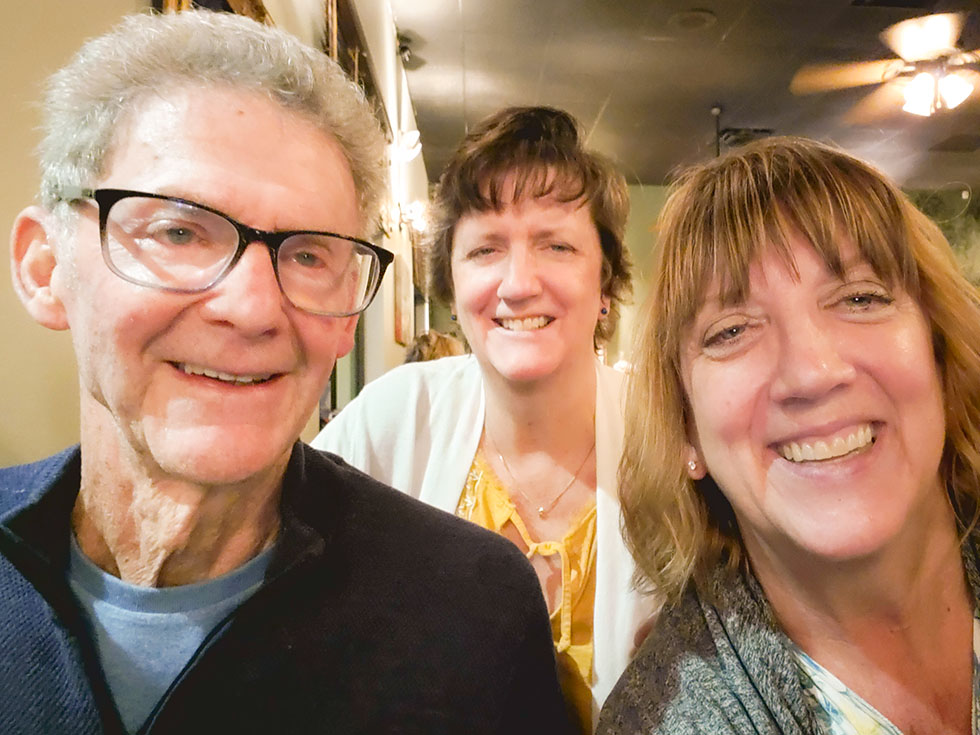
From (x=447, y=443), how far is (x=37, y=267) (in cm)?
102

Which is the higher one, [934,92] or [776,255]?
[934,92]

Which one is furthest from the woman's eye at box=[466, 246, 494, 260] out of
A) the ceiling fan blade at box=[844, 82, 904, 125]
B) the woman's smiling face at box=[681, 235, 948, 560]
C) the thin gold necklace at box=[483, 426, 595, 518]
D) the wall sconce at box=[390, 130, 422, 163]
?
the ceiling fan blade at box=[844, 82, 904, 125]

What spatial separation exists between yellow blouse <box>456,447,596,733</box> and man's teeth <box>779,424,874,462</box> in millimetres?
620

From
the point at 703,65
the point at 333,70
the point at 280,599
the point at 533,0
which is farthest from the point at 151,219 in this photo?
the point at 703,65

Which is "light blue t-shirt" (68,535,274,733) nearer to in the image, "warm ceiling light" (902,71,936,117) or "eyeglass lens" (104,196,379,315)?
"eyeglass lens" (104,196,379,315)

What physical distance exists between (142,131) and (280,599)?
68 centimetres

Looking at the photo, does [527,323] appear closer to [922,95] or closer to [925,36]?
[925,36]

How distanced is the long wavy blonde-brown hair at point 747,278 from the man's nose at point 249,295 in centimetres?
70

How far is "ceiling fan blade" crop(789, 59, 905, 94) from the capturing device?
16.3 feet

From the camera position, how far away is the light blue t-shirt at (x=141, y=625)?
877 mm

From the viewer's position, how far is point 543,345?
1.55 meters

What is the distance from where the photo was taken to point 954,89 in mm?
4691

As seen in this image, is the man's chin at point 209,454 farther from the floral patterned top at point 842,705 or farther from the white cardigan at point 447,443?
the floral patterned top at point 842,705

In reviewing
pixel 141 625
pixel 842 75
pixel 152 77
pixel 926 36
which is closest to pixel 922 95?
pixel 926 36
